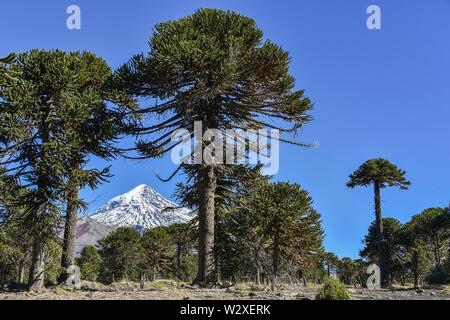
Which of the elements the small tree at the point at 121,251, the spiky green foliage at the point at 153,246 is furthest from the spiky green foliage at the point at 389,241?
the small tree at the point at 121,251

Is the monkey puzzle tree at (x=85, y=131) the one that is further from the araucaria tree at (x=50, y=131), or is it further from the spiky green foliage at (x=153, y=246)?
the spiky green foliage at (x=153, y=246)

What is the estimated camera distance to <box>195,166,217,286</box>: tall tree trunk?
13844 millimetres

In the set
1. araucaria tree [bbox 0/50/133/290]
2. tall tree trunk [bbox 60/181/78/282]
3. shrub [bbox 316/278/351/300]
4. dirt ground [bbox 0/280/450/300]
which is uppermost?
araucaria tree [bbox 0/50/133/290]

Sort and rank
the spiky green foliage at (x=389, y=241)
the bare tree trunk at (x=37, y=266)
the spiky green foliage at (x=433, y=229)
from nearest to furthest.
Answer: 1. the bare tree trunk at (x=37, y=266)
2. the spiky green foliage at (x=433, y=229)
3. the spiky green foliage at (x=389, y=241)

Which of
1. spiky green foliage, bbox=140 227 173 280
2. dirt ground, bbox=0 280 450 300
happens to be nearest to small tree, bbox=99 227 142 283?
spiky green foliage, bbox=140 227 173 280

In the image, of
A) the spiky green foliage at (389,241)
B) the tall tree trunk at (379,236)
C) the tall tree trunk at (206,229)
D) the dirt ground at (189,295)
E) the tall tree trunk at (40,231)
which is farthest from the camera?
the spiky green foliage at (389,241)

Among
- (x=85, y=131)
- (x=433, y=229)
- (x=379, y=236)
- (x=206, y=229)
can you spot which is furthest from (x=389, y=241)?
(x=85, y=131)

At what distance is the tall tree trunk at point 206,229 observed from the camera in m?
13.8

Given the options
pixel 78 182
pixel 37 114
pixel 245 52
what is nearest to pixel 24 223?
pixel 78 182

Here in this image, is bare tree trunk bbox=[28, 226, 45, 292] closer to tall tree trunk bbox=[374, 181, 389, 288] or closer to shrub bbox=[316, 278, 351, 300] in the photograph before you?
shrub bbox=[316, 278, 351, 300]
